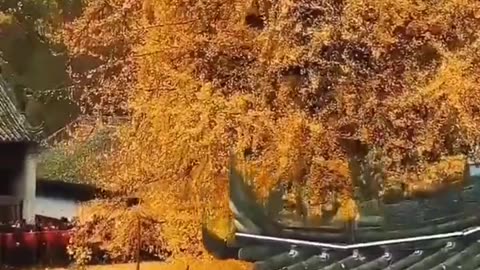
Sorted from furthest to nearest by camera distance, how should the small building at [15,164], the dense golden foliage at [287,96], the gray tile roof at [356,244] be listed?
1. the dense golden foliage at [287,96]
2. the small building at [15,164]
3. the gray tile roof at [356,244]

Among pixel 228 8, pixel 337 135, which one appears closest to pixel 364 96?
pixel 337 135

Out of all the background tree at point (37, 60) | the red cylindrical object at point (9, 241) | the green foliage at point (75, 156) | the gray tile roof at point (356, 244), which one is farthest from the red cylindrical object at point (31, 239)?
the gray tile roof at point (356, 244)

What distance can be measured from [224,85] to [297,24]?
0.26 meters

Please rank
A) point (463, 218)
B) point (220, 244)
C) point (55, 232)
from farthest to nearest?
point (55, 232) → point (220, 244) → point (463, 218)

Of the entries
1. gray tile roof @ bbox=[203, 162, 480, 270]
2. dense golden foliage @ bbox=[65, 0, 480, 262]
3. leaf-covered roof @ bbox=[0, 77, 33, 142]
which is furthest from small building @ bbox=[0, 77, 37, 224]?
gray tile roof @ bbox=[203, 162, 480, 270]

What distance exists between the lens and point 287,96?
229 centimetres

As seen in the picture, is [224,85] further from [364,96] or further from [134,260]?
[134,260]

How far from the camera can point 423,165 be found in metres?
2.29

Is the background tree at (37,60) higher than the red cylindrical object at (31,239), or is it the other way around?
the background tree at (37,60)

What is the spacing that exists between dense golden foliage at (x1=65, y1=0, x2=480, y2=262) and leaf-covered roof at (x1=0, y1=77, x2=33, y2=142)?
0.75 feet

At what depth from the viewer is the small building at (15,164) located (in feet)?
7.03

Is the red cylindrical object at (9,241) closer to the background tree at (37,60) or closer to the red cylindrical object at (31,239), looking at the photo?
the red cylindrical object at (31,239)

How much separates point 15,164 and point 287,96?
0.74 m

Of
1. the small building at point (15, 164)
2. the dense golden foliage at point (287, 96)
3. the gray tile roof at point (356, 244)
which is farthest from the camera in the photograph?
the dense golden foliage at point (287, 96)
